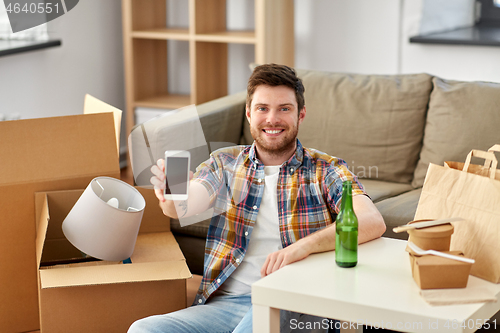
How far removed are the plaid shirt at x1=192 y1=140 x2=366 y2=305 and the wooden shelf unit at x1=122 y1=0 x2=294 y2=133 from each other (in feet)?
5.63

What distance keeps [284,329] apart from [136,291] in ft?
1.51

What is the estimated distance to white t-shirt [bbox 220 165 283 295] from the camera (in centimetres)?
143

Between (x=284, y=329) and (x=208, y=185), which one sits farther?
(x=208, y=185)

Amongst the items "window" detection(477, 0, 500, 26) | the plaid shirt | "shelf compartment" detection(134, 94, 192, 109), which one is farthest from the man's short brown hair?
"window" detection(477, 0, 500, 26)

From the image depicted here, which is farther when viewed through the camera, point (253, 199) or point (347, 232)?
point (253, 199)

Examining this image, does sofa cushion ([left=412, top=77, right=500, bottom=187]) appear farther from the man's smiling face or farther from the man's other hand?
the man's other hand

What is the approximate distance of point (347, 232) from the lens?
1.12 meters

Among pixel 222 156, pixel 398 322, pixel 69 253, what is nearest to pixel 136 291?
pixel 69 253

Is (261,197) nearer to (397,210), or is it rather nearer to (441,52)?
(397,210)

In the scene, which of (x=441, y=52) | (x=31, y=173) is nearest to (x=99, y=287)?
(x=31, y=173)

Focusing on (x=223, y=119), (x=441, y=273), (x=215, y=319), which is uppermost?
(x=223, y=119)

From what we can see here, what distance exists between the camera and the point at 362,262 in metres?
1.17

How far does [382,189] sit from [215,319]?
101cm

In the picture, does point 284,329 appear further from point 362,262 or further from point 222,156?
point 222,156
